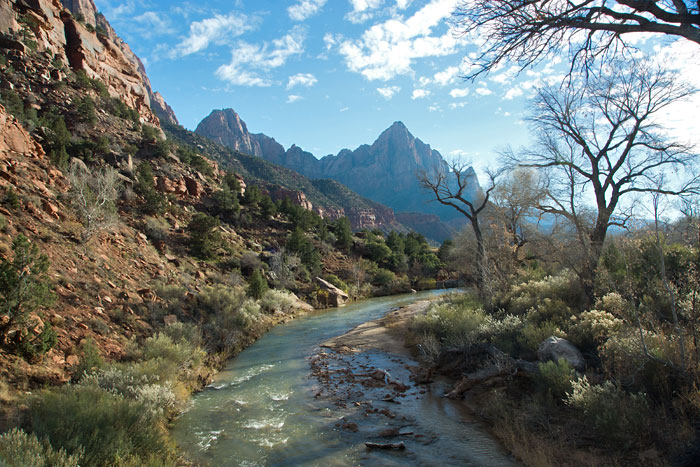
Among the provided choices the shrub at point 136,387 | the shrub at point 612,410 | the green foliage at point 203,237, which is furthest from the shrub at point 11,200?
the shrub at point 612,410

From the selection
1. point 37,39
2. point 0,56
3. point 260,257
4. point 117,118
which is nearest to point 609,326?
point 260,257

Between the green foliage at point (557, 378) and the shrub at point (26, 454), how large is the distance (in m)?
6.96

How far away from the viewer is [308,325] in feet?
58.7

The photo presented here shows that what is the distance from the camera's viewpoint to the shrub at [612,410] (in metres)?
4.29

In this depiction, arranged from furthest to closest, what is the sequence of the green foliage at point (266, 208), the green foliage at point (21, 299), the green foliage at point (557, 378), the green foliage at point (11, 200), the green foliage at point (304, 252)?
the green foliage at point (266, 208), the green foliage at point (304, 252), the green foliage at point (11, 200), the green foliage at point (21, 299), the green foliage at point (557, 378)

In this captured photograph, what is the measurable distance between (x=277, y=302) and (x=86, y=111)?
22.8m

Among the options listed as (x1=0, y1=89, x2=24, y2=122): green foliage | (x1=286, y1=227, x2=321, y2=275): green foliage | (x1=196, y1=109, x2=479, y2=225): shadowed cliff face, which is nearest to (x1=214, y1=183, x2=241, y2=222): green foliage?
(x1=286, y1=227, x2=321, y2=275): green foliage

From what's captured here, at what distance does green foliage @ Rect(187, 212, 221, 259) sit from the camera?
22688 mm

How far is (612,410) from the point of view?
457 cm

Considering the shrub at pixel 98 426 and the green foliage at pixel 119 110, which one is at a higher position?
the green foliage at pixel 119 110

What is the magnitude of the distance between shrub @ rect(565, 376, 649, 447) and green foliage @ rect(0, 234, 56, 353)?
9.88 metres

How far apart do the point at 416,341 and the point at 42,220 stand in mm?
14508

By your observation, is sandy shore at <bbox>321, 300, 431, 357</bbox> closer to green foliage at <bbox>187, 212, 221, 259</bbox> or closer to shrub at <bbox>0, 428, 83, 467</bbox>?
shrub at <bbox>0, 428, 83, 467</bbox>

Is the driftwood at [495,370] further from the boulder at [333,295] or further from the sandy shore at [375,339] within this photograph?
the boulder at [333,295]
